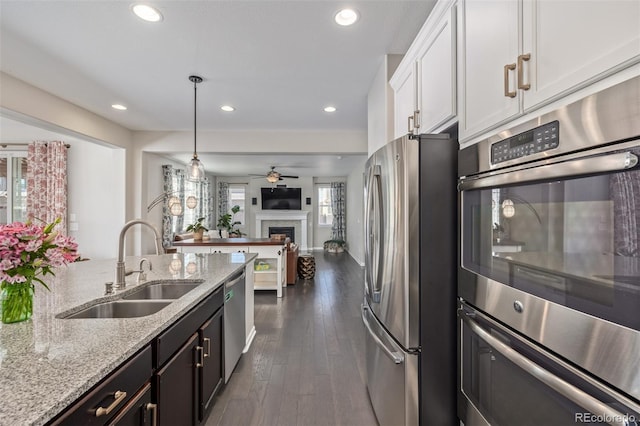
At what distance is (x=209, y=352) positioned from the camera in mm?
1772

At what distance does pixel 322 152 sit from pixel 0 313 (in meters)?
4.35

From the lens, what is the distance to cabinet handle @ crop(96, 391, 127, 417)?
2.77 ft

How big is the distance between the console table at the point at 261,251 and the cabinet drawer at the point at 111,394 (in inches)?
139

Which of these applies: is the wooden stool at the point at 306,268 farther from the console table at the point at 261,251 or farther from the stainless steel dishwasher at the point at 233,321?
the stainless steel dishwasher at the point at 233,321

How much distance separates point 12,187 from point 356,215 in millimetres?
7154

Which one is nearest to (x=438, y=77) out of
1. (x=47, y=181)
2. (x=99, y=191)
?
(x=99, y=191)

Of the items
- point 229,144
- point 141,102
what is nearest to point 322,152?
point 229,144

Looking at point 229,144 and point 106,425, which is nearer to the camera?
point 106,425

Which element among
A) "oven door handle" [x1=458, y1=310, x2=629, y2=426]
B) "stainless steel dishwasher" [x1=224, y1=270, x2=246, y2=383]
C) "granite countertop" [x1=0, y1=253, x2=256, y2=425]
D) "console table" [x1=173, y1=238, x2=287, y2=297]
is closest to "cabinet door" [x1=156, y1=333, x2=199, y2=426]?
"granite countertop" [x1=0, y1=253, x2=256, y2=425]

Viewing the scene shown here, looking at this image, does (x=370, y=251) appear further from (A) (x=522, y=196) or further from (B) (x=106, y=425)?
(B) (x=106, y=425)

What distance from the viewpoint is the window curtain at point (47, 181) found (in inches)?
184

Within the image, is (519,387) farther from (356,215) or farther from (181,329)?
(356,215)

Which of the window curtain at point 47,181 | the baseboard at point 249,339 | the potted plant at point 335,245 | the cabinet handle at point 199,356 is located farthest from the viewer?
the potted plant at point 335,245

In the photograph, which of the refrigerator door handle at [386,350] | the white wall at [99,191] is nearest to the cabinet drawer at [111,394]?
the refrigerator door handle at [386,350]
